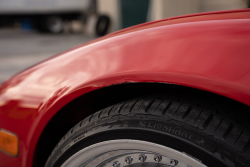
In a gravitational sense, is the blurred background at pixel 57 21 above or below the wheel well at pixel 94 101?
above

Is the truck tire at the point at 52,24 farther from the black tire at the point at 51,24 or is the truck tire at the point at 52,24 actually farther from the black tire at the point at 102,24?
the black tire at the point at 102,24

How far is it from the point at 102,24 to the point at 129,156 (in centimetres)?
→ 1034

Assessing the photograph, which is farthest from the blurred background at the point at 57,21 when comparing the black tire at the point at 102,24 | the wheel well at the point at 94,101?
the wheel well at the point at 94,101

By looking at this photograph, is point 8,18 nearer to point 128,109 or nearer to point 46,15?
point 46,15

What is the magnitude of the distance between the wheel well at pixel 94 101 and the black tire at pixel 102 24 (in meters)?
9.95

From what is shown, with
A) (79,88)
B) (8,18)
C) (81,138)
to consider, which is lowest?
(81,138)

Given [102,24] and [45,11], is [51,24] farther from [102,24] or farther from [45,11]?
[102,24]

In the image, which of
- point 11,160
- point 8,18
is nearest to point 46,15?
point 8,18

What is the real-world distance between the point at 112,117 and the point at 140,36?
12.6 inches

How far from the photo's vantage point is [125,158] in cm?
97

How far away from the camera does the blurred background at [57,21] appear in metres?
6.95

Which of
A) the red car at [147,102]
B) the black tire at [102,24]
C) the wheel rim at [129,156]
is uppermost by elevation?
the black tire at [102,24]

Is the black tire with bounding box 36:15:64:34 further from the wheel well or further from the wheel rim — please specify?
the wheel rim

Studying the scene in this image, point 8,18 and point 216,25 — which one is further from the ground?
point 8,18
